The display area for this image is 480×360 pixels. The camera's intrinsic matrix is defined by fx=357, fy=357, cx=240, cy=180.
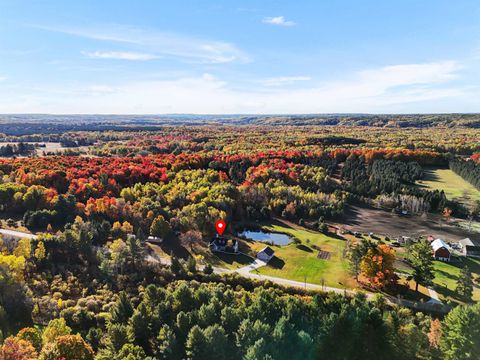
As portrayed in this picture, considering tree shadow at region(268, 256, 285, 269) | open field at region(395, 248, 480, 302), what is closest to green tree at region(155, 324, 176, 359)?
tree shadow at region(268, 256, 285, 269)

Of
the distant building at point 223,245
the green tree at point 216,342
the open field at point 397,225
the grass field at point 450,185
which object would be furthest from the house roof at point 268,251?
the grass field at point 450,185

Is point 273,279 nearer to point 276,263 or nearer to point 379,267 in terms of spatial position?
point 276,263

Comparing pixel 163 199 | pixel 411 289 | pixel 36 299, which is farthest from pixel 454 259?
pixel 36 299

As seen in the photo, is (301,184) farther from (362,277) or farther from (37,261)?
(37,261)

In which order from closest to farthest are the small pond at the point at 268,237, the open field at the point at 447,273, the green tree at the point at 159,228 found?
the open field at the point at 447,273
the green tree at the point at 159,228
the small pond at the point at 268,237

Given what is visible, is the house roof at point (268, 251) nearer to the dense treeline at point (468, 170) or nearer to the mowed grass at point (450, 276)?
the mowed grass at point (450, 276)

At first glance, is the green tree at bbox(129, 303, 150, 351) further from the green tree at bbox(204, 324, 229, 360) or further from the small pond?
the small pond
